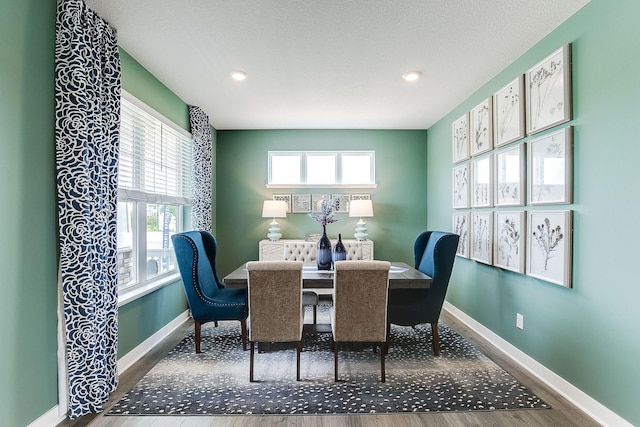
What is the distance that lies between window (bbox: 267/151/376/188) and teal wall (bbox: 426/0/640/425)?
3057 millimetres

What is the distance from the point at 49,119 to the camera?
6.79 feet

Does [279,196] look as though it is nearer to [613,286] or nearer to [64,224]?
[64,224]

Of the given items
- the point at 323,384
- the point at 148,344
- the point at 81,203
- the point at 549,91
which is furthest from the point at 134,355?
the point at 549,91

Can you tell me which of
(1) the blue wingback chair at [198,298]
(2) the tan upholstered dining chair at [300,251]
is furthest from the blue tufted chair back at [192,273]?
(2) the tan upholstered dining chair at [300,251]

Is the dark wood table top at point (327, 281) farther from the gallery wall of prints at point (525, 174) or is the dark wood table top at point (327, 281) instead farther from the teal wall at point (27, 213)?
the teal wall at point (27, 213)

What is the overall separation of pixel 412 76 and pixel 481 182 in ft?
4.45

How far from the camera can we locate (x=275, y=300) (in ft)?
8.28

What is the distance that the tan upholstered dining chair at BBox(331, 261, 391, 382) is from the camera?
246 cm

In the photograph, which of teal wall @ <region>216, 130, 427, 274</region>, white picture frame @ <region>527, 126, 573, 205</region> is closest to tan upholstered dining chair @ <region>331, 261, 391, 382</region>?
white picture frame @ <region>527, 126, 573, 205</region>

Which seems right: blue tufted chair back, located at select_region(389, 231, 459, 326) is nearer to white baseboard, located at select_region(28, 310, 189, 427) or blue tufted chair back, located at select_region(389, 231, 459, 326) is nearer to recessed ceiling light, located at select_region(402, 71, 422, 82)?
recessed ceiling light, located at select_region(402, 71, 422, 82)

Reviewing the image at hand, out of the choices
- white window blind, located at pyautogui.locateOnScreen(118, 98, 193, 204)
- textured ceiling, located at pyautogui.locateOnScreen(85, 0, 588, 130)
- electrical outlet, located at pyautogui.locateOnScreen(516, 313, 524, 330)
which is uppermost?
textured ceiling, located at pyautogui.locateOnScreen(85, 0, 588, 130)

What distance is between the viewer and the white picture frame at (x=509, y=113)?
288cm

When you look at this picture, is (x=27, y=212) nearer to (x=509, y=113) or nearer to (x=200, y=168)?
(x=200, y=168)

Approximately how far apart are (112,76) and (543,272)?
141 inches
